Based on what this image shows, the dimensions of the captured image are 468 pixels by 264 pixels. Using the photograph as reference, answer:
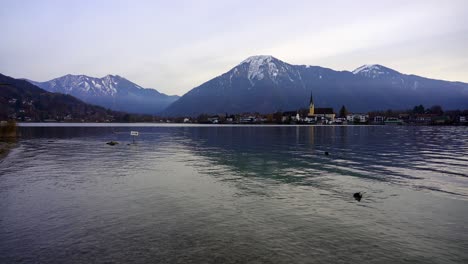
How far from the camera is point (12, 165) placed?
47.8 meters

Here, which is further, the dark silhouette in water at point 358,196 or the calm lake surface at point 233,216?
the dark silhouette in water at point 358,196

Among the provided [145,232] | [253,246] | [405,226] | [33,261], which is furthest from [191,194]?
[405,226]

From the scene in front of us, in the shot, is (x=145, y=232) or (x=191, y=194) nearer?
(x=145, y=232)

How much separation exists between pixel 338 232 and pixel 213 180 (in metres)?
18.8

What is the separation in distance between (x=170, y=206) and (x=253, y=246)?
10.2m

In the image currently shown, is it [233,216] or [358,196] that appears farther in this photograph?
[358,196]

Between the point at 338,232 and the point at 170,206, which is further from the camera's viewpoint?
the point at 170,206

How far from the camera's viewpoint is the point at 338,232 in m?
20.1

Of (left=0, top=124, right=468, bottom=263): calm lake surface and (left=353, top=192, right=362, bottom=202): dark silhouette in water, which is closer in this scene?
(left=0, top=124, right=468, bottom=263): calm lake surface

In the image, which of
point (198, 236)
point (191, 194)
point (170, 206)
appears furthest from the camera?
point (191, 194)

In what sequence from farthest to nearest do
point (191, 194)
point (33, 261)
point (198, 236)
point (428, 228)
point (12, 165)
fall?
point (12, 165) < point (191, 194) < point (428, 228) < point (198, 236) < point (33, 261)

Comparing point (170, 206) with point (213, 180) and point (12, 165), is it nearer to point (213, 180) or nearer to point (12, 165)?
point (213, 180)

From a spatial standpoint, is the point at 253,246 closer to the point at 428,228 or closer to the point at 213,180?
the point at 428,228

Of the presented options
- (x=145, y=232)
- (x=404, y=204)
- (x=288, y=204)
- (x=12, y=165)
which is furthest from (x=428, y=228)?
(x=12, y=165)
